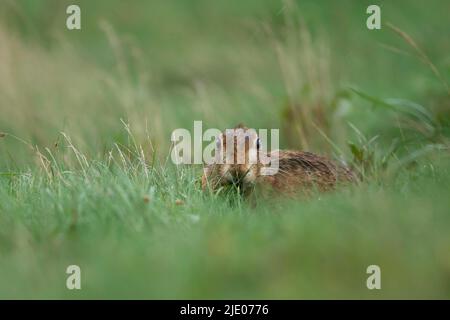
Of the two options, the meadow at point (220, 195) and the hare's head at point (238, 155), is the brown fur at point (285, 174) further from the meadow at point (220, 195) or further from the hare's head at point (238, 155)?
the meadow at point (220, 195)

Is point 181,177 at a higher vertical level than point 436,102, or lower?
lower

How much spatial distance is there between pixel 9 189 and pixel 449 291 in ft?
9.70

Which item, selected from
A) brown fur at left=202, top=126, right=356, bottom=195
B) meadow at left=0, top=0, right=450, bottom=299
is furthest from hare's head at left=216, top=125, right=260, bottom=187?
meadow at left=0, top=0, right=450, bottom=299

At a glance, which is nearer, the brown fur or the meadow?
the meadow

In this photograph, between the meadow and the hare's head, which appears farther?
the hare's head

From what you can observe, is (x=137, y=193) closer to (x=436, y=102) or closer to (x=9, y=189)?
(x=9, y=189)

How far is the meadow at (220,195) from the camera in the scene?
4215 millimetres

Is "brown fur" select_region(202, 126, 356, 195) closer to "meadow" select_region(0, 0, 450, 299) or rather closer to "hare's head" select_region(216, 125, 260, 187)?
"hare's head" select_region(216, 125, 260, 187)

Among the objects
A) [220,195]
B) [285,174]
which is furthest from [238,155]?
[285,174]

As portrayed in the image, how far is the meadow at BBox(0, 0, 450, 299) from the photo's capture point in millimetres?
4215

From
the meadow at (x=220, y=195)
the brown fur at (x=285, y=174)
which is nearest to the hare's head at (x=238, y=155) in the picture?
the brown fur at (x=285, y=174)

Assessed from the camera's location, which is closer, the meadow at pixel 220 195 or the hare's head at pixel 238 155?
the meadow at pixel 220 195

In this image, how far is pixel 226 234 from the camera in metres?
4.55
